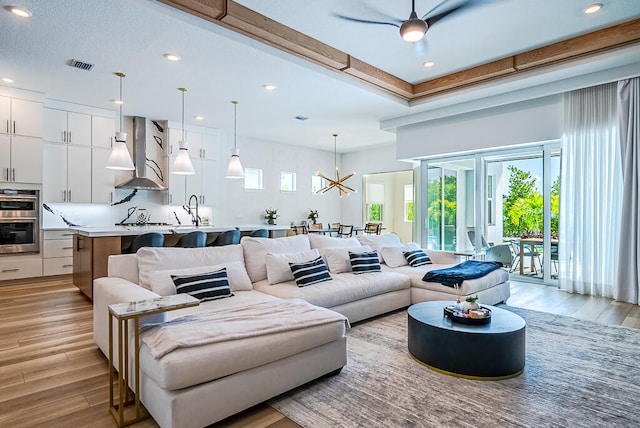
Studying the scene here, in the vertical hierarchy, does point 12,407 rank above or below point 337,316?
below

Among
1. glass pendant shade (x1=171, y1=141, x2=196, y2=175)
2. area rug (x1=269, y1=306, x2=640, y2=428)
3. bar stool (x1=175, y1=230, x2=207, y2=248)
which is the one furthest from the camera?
glass pendant shade (x1=171, y1=141, x2=196, y2=175)

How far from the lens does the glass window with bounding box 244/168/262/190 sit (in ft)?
30.0

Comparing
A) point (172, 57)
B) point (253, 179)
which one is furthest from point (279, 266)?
point (253, 179)

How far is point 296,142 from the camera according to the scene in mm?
9594

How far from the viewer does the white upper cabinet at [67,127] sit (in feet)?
19.7

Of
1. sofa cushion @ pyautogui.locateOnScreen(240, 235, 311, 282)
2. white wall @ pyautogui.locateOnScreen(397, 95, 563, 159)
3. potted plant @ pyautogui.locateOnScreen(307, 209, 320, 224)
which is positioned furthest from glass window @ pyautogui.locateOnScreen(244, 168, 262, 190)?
sofa cushion @ pyautogui.locateOnScreen(240, 235, 311, 282)

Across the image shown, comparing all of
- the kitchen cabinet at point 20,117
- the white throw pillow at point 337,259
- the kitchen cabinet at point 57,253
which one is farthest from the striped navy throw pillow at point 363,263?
the kitchen cabinet at point 20,117

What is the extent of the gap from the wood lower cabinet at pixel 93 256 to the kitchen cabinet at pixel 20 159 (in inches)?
72.7

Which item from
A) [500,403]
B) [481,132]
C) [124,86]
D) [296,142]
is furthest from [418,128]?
[500,403]

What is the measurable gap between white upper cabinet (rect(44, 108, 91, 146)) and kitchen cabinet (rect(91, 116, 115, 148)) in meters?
0.08

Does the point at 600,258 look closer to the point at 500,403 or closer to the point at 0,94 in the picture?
the point at 500,403

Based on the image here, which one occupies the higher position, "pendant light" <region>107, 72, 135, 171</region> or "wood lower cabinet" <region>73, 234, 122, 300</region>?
"pendant light" <region>107, 72, 135, 171</region>

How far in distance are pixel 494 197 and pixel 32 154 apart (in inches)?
317

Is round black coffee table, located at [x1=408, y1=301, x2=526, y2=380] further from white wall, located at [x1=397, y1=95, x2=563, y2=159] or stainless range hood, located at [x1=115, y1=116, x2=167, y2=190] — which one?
stainless range hood, located at [x1=115, y1=116, x2=167, y2=190]
